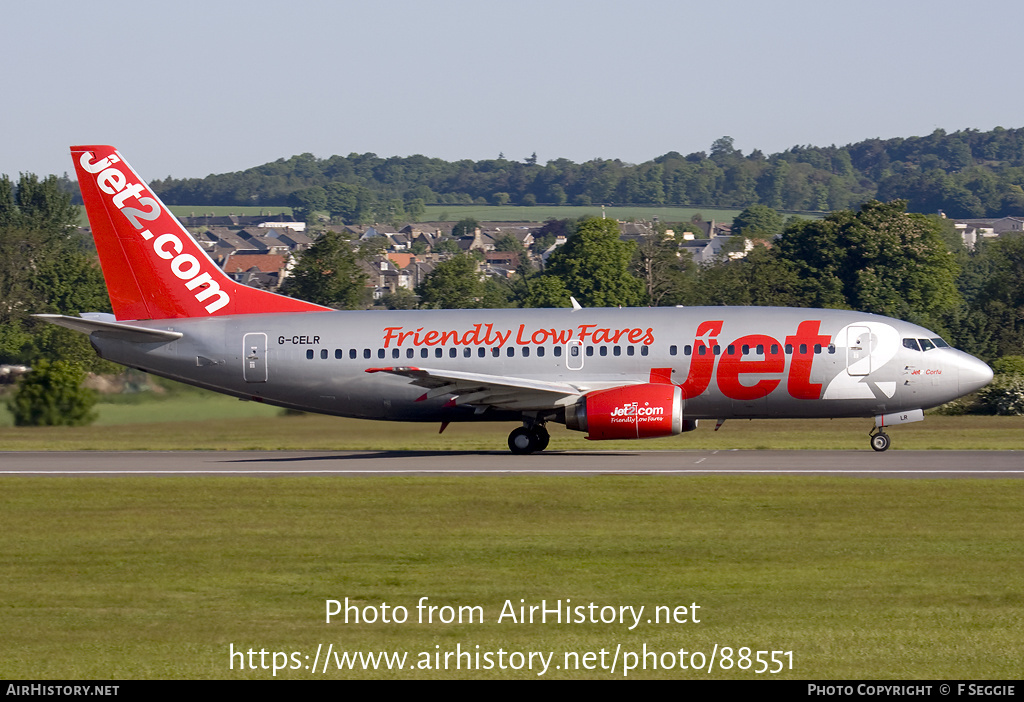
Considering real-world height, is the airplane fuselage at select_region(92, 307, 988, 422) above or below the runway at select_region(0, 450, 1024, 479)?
above

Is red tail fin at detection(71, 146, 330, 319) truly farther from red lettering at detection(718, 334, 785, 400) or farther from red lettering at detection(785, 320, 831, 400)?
red lettering at detection(785, 320, 831, 400)

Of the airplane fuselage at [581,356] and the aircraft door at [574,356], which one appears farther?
the aircraft door at [574,356]

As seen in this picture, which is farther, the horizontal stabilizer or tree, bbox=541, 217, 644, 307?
tree, bbox=541, 217, 644, 307

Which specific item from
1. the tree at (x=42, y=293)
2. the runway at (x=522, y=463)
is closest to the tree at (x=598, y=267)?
the tree at (x=42, y=293)

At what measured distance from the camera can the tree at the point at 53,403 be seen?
4212cm

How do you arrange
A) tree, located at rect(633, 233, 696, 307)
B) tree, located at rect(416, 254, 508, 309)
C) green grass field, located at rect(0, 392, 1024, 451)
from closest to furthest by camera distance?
green grass field, located at rect(0, 392, 1024, 451) → tree, located at rect(416, 254, 508, 309) → tree, located at rect(633, 233, 696, 307)

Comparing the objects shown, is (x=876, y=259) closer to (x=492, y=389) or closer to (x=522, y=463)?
(x=492, y=389)

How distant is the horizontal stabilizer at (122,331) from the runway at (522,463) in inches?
135

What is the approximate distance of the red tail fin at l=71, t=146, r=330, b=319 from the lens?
39.3 m

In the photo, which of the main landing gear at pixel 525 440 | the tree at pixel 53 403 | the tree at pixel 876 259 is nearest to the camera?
the main landing gear at pixel 525 440

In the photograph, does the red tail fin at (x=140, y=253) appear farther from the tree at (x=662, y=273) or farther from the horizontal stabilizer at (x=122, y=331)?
the tree at (x=662, y=273)

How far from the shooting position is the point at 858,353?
36062mm

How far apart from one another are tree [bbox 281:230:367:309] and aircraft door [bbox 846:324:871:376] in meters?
63.6

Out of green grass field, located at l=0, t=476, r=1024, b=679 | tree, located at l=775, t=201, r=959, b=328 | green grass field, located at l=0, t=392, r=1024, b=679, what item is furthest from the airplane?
tree, located at l=775, t=201, r=959, b=328
